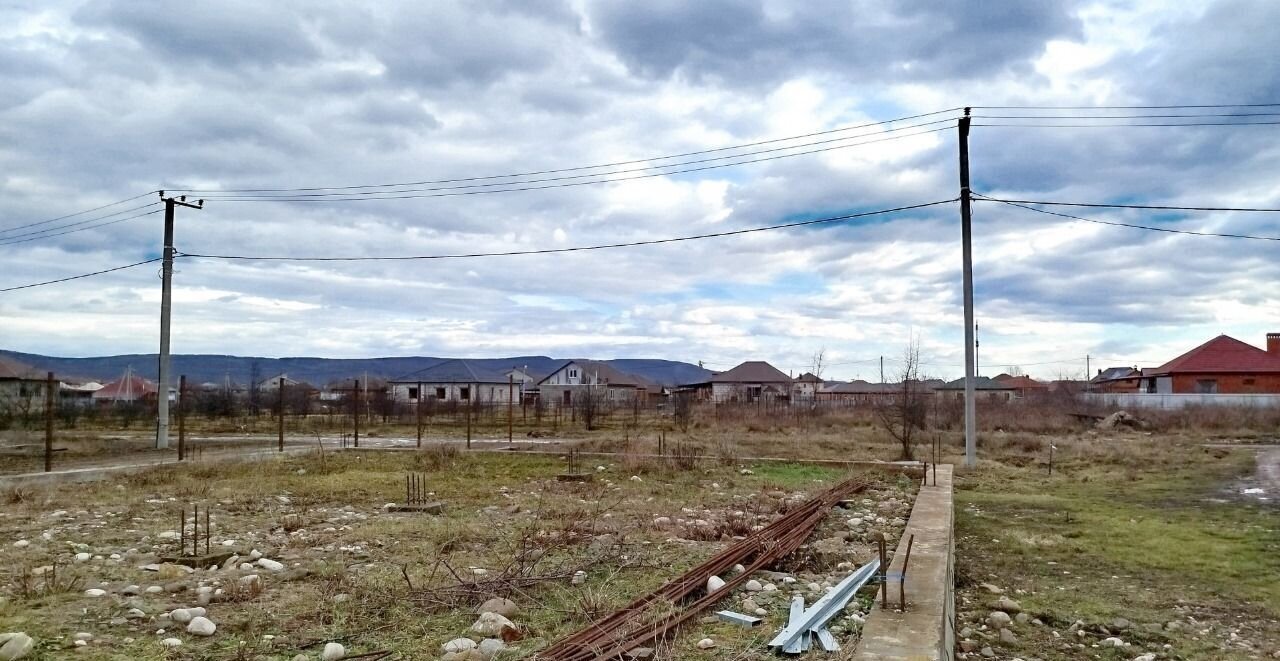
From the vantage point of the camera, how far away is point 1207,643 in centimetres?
531

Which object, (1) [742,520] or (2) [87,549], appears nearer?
(2) [87,549]

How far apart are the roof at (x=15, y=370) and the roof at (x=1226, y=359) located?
62.0 meters

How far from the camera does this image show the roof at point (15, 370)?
1495 inches

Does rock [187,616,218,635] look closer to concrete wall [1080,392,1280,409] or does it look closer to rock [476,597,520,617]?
rock [476,597,520,617]

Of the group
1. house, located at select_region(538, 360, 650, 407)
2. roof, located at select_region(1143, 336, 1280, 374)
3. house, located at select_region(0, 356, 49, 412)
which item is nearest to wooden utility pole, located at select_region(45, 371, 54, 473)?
house, located at select_region(0, 356, 49, 412)

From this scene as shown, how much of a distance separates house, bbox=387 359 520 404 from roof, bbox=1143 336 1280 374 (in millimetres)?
45766

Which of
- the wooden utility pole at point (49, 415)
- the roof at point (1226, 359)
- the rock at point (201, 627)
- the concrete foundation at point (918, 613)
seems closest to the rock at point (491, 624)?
the rock at point (201, 627)

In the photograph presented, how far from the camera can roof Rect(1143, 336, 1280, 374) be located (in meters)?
46.6

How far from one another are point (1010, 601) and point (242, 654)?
5.32 m

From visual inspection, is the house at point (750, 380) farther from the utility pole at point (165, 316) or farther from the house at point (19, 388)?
the utility pole at point (165, 316)

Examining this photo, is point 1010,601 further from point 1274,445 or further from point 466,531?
point 1274,445

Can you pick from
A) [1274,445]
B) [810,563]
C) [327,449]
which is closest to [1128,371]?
[1274,445]

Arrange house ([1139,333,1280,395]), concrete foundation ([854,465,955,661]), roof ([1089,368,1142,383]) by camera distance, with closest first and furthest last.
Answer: concrete foundation ([854,465,955,661]), house ([1139,333,1280,395]), roof ([1089,368,1142,383])

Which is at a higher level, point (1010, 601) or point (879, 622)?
point (879, 622)
